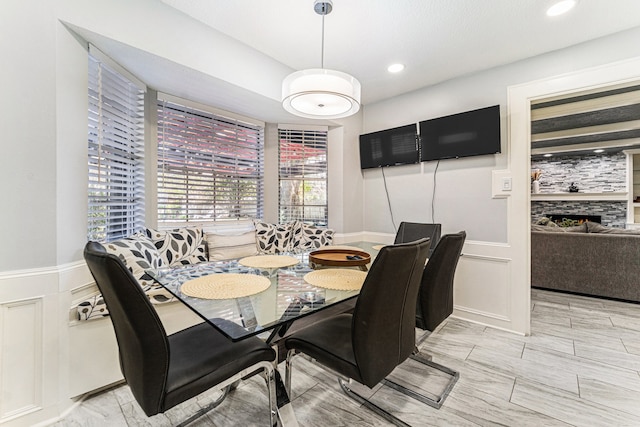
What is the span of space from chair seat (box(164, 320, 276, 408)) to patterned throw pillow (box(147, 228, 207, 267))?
1.10 m

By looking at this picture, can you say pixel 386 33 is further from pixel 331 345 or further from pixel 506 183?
pixel 331 345

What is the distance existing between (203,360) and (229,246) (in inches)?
64.4

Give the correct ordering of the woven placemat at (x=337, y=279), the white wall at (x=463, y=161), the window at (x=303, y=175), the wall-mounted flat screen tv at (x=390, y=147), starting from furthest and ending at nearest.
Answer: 1. the window at (x=303, y=175)
2. the wall-mounted flat screen tv at (x=390, y=147)
3. the white wall at (x=463, y=161)
4. the woven placemat at (x=337, y=279)

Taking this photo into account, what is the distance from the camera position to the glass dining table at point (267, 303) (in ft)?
3.44

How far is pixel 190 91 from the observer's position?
253cm

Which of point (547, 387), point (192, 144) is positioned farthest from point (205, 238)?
point (547, 387)

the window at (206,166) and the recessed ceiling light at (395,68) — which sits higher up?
the recessed ceiling light at (395,68)

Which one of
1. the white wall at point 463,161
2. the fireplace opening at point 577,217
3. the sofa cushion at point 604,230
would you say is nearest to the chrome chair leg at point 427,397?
the white wall at point 463,161

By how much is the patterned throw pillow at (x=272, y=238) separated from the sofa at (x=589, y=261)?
3.48m

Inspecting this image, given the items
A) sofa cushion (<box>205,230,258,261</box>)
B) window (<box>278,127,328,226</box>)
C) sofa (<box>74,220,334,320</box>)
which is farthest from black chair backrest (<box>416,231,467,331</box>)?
window (<box>278,127,328,226</box>)

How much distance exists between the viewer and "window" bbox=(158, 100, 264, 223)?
2709 millimetres

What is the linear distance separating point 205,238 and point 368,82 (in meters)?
2.48

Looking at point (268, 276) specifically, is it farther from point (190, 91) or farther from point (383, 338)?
point (190, 91)

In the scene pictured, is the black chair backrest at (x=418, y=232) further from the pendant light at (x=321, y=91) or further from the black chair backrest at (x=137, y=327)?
the black chair backrest at (x=137, y=327)
